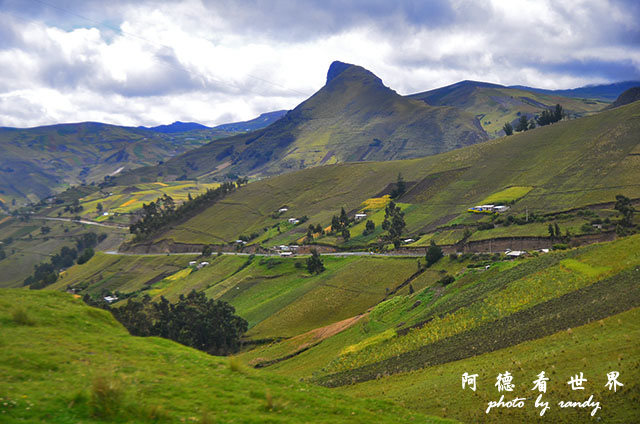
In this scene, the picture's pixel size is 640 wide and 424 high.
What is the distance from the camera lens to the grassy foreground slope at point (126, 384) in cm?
1864

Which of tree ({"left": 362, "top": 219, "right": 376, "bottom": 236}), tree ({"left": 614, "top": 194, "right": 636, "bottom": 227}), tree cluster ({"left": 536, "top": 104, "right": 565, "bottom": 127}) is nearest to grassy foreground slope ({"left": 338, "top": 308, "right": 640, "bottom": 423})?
tree ({"left": 614, "top": 194, "right": 636, "bottom": 227})

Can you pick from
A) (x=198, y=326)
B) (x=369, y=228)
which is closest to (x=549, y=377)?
(x=198, y=326)

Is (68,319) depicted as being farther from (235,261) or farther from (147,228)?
(147,228)

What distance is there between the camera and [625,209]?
90438 mm

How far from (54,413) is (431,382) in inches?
1054

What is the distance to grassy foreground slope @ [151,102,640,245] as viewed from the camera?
115688 millimetres

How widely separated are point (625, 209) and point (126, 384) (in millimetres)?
96358

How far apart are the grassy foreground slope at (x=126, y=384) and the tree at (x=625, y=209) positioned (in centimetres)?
7985

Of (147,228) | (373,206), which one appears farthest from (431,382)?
(147,228)

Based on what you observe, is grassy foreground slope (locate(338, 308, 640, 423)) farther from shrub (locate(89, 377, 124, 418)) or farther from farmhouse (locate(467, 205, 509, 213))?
farmhouse (locate(467, 205, 509, 213))

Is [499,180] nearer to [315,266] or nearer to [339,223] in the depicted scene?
[339,223]

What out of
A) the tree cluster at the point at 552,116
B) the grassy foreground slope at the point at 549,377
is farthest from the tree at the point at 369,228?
the tree cluster at the point at 552,116

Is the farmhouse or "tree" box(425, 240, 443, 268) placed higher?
the farmhouse

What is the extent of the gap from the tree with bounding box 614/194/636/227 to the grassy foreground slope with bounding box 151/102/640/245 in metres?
7.23
